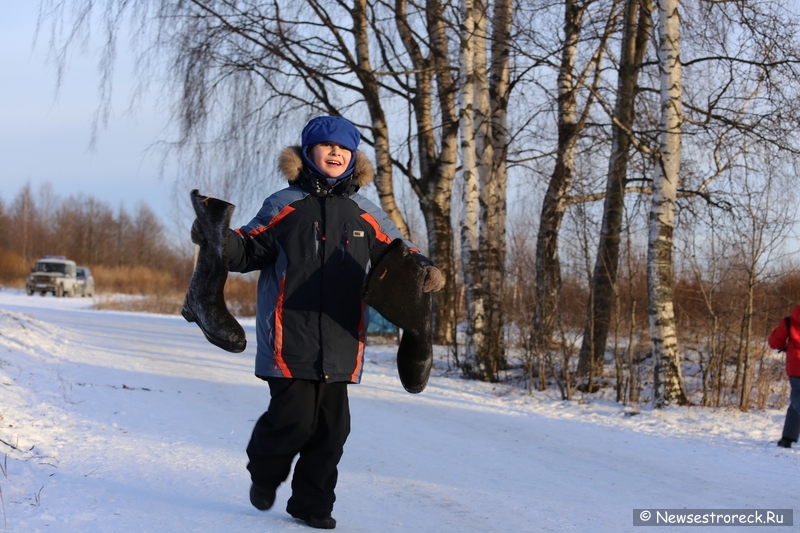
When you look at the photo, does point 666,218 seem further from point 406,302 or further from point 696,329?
point 406,302

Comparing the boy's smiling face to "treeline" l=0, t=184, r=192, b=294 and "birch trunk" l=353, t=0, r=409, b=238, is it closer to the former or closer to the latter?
"birch trunk" l=353, t=0, r=409, b=238

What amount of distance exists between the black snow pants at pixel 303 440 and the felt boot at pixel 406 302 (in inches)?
14.7

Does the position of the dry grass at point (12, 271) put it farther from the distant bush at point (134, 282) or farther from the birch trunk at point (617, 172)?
the birch trunk at point (617, 172)

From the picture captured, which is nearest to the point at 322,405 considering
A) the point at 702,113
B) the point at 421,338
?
the point at 421,338

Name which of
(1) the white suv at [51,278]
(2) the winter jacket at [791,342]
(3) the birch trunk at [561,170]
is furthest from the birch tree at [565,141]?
(1) the white suv at [51,278]

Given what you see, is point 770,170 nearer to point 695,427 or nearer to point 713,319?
point 713,319

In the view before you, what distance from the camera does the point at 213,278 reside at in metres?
3.51

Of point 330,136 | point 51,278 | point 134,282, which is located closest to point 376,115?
point 330,136

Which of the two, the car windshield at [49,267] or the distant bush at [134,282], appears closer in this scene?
the car windshield at [49,267]

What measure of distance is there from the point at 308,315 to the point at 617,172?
9.02m

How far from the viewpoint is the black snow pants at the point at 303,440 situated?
3.54 metres

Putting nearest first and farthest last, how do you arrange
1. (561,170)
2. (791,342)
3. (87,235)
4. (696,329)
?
(791,342) < (696,329) < (561,170) < (87,235)

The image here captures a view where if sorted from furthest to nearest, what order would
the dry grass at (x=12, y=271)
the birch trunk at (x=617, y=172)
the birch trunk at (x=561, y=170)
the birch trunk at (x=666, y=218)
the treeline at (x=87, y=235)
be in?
1. the treeline at (x=87, y=235)
2. the dry grass at (x=12, y=271)
3. the birch trunk at (x=561, y=170)
4. the birch trunk at (x=617, y=172)
5. the birch trunk at (x=666, y=218)

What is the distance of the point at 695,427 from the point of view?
790 centimetres
